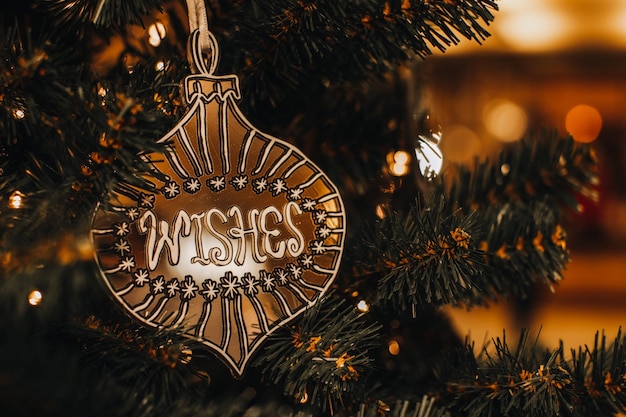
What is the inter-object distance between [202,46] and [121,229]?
13 cm

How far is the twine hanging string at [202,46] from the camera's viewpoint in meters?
0.43

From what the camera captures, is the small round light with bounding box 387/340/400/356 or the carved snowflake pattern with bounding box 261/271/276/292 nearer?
the carved snowflake pattern with bounding box 261/271/276/292

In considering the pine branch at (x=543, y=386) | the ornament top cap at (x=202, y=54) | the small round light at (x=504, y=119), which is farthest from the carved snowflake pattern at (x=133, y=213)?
the small round light at (x=504, y=119)

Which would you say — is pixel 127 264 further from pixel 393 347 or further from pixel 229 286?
pixel 393 347

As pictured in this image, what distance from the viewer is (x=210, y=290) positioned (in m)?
0.41

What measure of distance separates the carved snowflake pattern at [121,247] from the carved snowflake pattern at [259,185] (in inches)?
3.3

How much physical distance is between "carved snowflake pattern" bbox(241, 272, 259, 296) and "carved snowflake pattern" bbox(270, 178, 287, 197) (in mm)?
54

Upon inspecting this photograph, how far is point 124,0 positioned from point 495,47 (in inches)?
106

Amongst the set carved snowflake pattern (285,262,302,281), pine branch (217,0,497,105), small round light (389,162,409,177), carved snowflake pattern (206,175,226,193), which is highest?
pine branch (217,0,497,105)

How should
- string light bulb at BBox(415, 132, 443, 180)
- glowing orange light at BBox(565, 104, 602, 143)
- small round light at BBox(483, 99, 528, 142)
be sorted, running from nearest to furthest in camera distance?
1. string light bulb at BBox(415, 132, 443, 180)
2. small round light at BBox(483, 99, 528, 142)
3. glowing orange light at BBox(565, 104, 602, 143)

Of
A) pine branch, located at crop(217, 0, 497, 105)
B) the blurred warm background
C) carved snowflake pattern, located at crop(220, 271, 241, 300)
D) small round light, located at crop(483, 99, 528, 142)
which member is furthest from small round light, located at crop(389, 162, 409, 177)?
small round light, located at crop(483, 99, 528, 142)

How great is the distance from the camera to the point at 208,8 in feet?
1.75

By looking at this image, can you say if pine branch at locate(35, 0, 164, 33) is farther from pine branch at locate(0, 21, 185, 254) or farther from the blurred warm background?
the blurred warm background

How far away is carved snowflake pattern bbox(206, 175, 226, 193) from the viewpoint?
1.36 ft
